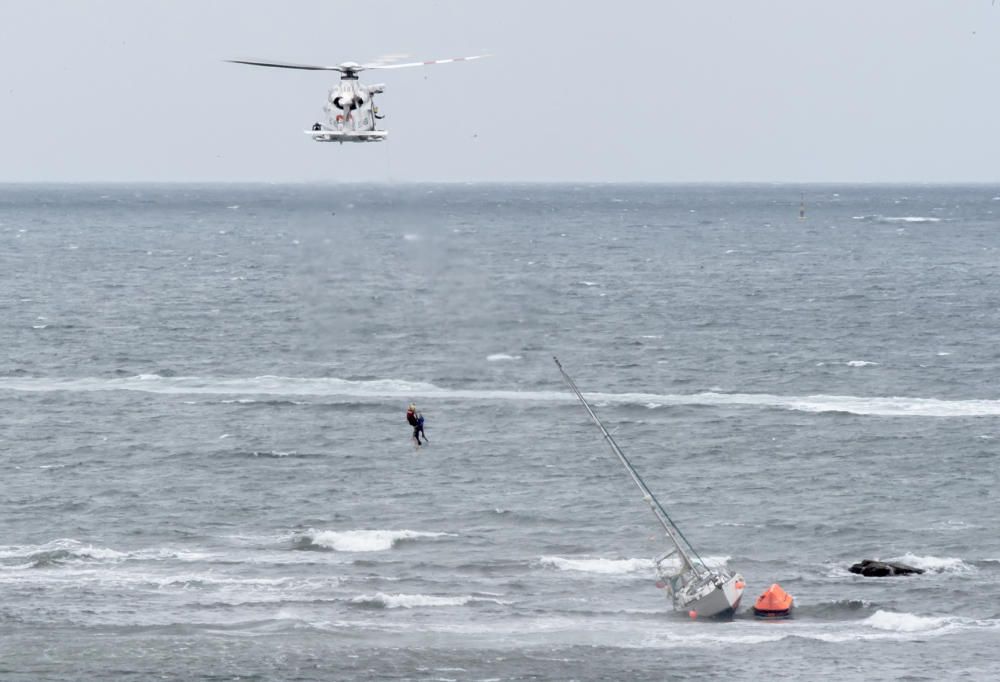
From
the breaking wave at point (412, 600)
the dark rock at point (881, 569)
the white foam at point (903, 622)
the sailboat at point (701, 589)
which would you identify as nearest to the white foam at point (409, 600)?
the breaking wave at point (412, 600)

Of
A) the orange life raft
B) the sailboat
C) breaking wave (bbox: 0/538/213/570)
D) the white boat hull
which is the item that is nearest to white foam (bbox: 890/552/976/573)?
the orange life raft

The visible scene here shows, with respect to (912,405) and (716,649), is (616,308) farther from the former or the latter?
(716,649)

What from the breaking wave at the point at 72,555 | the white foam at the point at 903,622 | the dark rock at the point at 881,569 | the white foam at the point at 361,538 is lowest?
the breaking wave at the point at 72,555

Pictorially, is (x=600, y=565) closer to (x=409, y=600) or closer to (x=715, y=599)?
(x=715, y=599)

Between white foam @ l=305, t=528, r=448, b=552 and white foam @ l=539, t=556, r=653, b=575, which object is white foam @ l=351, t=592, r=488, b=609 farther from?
white foam @ l=305, t=528, r=448, b=552
